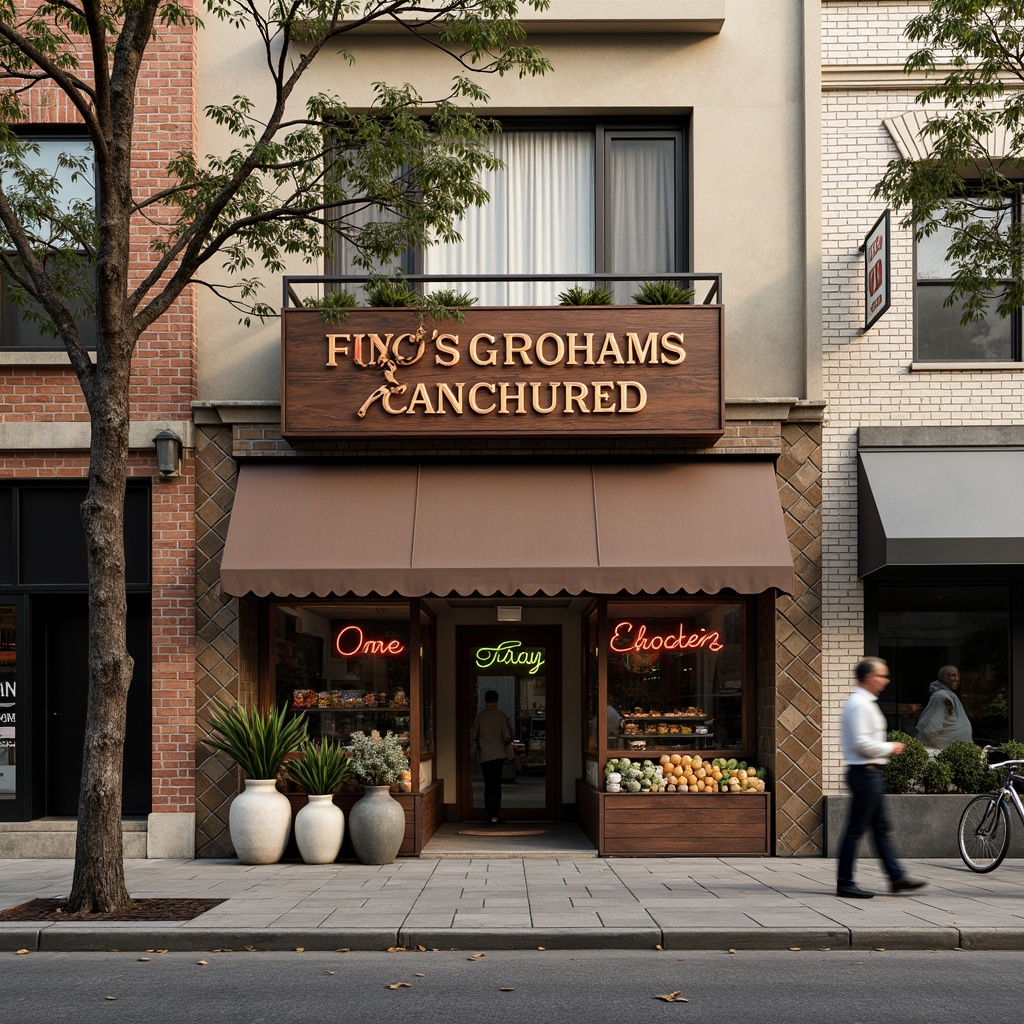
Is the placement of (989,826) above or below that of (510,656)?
below

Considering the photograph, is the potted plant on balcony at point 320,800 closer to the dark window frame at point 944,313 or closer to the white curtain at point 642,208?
the white curtain at point 642,208

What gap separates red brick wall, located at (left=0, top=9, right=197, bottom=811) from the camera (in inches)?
516

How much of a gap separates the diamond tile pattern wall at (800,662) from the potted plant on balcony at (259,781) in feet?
17.2

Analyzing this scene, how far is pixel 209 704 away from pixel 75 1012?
656cm

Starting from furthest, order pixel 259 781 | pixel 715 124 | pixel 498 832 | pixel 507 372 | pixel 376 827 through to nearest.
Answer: pixel 498 832
pixel 715 124
pixel 507 372
pixel 259 781
pixel 376 827

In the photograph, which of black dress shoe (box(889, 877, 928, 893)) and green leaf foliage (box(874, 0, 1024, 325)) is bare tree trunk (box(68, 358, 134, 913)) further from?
green leaf foliage (box(874, 0, 1024, 325))

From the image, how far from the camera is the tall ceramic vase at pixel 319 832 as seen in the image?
1227 cm

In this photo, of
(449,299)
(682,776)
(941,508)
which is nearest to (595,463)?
(449,299)

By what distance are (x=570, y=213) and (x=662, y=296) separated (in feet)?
6.25

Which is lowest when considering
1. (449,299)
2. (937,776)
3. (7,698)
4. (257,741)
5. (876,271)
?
(937,776)

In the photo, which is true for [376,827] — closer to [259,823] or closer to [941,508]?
[259,823]

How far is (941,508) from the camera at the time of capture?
12766 millimetres

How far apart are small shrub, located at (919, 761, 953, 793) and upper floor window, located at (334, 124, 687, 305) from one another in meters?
6.30

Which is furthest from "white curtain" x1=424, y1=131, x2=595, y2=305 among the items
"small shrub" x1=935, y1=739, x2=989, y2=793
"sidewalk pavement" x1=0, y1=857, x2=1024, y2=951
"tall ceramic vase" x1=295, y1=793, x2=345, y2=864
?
"small shrub" x1=935, y1=739, x2=989, y2=793
